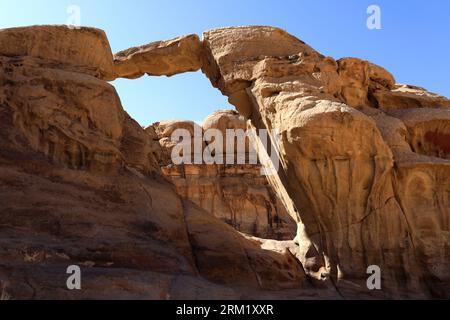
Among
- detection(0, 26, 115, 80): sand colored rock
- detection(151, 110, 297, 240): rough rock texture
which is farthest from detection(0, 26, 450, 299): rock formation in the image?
detection(151, 110, 297, 240): rough rock texture

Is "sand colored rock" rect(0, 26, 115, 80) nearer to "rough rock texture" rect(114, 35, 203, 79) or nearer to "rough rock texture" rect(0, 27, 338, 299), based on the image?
"rough rock texture" rect(0, 27, 338, 299)

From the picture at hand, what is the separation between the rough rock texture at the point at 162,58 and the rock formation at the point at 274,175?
89 cm

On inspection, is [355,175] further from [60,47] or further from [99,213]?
[60,47]

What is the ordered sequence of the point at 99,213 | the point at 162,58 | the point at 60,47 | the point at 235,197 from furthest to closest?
the point at 235,197 < the point at 162,58 < the point at 60,47 < the point at 99,213

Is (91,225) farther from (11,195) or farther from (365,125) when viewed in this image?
(365,125)

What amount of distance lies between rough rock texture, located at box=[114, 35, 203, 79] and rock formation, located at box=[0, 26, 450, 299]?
35.1 inches

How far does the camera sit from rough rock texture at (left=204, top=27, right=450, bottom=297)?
9727 mm

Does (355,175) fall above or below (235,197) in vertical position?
above

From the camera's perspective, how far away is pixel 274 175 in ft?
40.4

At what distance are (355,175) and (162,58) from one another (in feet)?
20.8

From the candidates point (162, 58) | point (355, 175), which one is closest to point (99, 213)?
point (355, 175)

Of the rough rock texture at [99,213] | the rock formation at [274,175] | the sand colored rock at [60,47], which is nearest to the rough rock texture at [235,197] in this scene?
the rock formation at [274,175]

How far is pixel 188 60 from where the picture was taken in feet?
43.5

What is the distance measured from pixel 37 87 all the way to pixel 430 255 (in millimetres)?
8293
